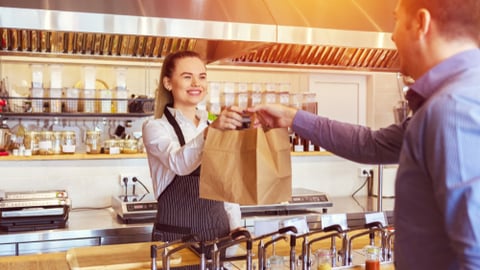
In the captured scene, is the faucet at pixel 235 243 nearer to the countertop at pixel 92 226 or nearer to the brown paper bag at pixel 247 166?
the brown paper bag at pixel 247 166

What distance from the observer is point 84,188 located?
3947 mm

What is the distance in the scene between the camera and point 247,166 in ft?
5.82

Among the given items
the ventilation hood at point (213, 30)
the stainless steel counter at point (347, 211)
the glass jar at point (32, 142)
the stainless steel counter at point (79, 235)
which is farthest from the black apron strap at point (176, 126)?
the glass jar at point (32, 142)

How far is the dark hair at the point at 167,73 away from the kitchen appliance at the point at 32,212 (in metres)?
0.99

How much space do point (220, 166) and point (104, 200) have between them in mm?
2385

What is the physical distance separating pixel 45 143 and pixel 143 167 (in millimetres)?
671

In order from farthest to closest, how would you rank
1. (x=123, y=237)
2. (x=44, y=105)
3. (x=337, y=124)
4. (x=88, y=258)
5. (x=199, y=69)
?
(x=44, y=105) → (x=123, y=237) → (x=199, y=69) → (x=88, y=258) → (x=337, y=124)

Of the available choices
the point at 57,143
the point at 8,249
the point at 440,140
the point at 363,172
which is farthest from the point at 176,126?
the point at 363,172

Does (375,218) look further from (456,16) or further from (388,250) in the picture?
(456,16)

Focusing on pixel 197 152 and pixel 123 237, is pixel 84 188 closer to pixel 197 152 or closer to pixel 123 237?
pixel 123 237

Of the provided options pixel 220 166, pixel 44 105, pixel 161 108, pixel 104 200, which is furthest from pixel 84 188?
pixel 220 166

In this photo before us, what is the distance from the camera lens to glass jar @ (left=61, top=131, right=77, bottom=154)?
3934 mm

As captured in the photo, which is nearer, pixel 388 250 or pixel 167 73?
pixel 388 250

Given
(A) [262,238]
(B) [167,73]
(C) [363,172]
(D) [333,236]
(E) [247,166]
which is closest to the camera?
(E) [247,166]
